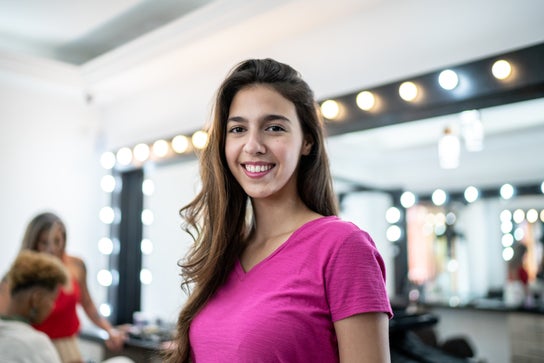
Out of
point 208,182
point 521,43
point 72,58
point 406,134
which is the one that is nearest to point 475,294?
point 406,134

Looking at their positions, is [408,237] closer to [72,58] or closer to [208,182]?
[72,58]

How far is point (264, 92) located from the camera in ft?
2.72

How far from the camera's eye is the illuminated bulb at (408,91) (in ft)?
5.68

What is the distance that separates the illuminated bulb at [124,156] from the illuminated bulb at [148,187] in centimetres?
14

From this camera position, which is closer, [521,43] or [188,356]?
[188,356]

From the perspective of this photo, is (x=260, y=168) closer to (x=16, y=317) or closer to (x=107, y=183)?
(x=16, y=317)

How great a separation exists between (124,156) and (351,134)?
1390 millimetres

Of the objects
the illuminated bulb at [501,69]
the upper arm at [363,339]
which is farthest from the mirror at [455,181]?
the upper arm at [363,339]

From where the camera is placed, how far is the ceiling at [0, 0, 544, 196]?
225cm

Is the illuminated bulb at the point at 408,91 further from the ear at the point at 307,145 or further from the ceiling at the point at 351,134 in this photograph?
the ear at the point at 307,145

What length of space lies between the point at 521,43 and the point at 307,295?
1179mm

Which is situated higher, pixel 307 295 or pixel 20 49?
pixel 20 49

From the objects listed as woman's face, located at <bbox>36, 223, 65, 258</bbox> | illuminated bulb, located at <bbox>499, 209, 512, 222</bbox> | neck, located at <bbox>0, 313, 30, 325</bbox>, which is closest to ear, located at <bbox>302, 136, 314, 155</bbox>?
neck, located at <bbox>0, 313, 30, 325</bbox>

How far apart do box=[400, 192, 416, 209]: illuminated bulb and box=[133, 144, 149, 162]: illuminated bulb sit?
214cm
